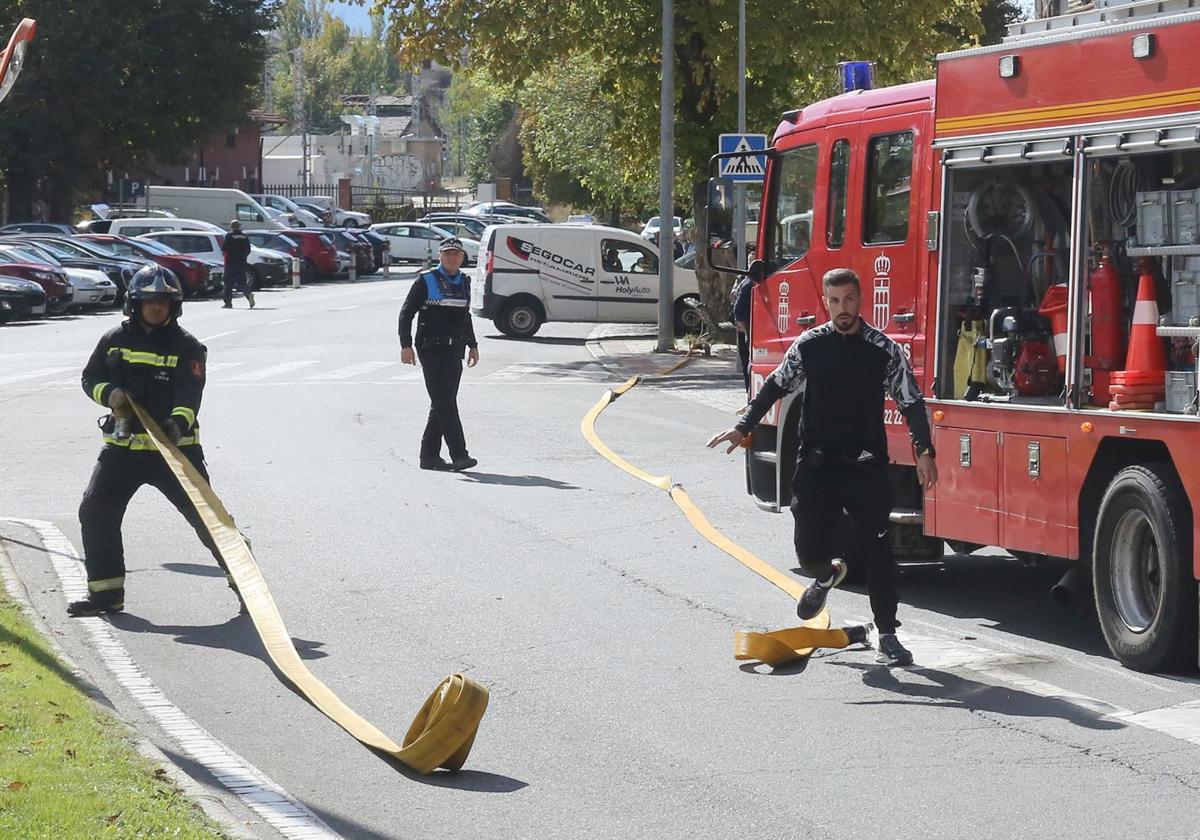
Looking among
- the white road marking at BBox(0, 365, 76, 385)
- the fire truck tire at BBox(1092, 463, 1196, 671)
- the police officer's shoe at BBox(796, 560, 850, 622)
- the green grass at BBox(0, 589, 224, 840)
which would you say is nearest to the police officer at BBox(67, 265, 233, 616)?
the green grass at BBox(0, 589, 224, 840)

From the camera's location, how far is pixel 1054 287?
8805mm

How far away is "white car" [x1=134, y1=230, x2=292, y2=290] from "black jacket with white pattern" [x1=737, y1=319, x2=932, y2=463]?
3999 centimetres

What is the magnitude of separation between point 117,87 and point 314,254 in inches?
354

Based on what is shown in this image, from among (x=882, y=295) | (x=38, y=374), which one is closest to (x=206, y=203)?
(x=38, y=374)

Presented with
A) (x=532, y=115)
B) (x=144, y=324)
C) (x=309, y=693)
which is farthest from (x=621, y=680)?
(x=532, y=115)

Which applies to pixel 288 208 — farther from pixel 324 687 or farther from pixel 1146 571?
pixel 1146 571

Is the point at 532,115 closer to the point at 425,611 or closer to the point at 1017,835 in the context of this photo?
the point at 425,611

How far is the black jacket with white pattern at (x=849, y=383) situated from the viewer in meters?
8.02

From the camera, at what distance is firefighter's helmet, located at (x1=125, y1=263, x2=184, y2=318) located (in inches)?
367

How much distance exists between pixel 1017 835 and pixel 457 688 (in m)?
1.99

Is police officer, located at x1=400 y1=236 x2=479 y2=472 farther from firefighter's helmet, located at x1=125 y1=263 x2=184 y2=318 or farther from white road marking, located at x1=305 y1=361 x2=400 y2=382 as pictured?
white road marking, located at x1=305 y1=361 x2=400 y2=382

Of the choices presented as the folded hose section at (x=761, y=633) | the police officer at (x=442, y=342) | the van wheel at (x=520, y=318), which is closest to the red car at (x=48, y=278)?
the van wheel at (x=520, y=318)

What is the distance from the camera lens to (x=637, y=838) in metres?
5.65

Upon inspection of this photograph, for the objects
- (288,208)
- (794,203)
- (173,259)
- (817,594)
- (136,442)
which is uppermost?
(288,208)
